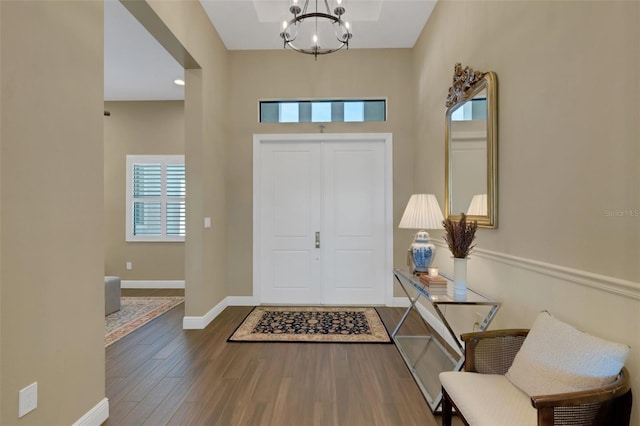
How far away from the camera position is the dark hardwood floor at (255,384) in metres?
1.96

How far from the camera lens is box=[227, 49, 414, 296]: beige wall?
166 inches

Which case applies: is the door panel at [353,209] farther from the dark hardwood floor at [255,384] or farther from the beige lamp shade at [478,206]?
the beige lamp shade at [478,206]

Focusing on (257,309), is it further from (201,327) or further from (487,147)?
(487,147)

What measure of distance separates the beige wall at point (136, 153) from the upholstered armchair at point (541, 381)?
4.96 m

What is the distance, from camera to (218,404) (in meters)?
2.08

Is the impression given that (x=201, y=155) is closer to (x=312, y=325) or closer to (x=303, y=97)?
(x=303, y=97)

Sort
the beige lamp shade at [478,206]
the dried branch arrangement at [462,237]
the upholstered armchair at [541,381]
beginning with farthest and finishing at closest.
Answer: the beige lamp shade at [478,206] → the dried branch arrangement at [462,237] → the upholstered armchair at [541,381]

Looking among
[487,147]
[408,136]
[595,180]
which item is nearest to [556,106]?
[595,180]

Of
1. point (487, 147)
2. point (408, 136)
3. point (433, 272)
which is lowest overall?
point (433, 272)

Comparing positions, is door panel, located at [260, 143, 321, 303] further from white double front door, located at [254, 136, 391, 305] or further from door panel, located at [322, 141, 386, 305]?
door panel, located at [322, 141, 386, 305]

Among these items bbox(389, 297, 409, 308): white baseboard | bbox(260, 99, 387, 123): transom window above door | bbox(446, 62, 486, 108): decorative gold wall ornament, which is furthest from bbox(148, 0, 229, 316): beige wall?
bbox(446, 62, 486, 108): decorative gold wall ornament

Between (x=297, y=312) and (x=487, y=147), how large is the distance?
2830 mm

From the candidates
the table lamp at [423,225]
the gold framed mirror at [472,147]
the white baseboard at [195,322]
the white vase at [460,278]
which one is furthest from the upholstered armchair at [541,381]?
the white baseboard at [195,322]

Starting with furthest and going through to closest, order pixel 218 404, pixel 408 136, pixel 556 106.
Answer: pixel 408 136, pixel 218 404, pixel 556 106
